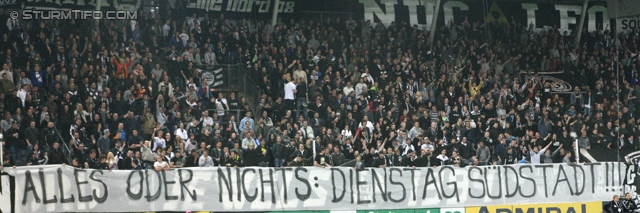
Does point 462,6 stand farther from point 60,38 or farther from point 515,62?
point 60,38

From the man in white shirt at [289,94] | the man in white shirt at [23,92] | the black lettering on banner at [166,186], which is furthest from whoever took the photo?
the man in white shirt at [289,94]

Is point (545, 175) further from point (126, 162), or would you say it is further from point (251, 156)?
point (126, 162)

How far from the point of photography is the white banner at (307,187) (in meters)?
19.2

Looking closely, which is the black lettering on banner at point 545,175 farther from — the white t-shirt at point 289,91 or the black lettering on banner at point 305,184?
the white t-shirt at point 289,91

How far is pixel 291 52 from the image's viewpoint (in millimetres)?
28875

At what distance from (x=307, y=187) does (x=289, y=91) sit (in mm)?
6396

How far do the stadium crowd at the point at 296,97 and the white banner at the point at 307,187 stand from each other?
803 millimetres

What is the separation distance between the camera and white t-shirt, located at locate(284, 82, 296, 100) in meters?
26.8

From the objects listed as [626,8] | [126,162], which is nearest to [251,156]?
[126,162]

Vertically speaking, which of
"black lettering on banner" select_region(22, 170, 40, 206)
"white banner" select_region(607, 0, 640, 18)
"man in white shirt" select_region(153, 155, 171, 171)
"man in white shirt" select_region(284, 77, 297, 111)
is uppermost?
"white banner" select_region(607, 0, 640, 18)

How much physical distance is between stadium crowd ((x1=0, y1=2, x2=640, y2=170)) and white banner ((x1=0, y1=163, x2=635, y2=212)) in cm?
80

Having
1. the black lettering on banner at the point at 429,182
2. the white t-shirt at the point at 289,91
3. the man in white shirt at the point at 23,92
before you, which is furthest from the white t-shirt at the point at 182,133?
the black lettering on banner at the point at 429,182

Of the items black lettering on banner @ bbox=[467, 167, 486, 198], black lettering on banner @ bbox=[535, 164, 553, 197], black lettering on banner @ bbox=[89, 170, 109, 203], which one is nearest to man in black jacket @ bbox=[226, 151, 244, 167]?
black lettering on banner @ bbox=[89, 170, 109, 203]

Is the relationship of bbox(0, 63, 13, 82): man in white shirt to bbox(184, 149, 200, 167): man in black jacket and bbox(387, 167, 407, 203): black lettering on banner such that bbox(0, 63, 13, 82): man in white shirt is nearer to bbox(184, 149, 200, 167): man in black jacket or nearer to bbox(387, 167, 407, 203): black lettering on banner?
bbox(184, 149, 200, 167): man in black jacket
